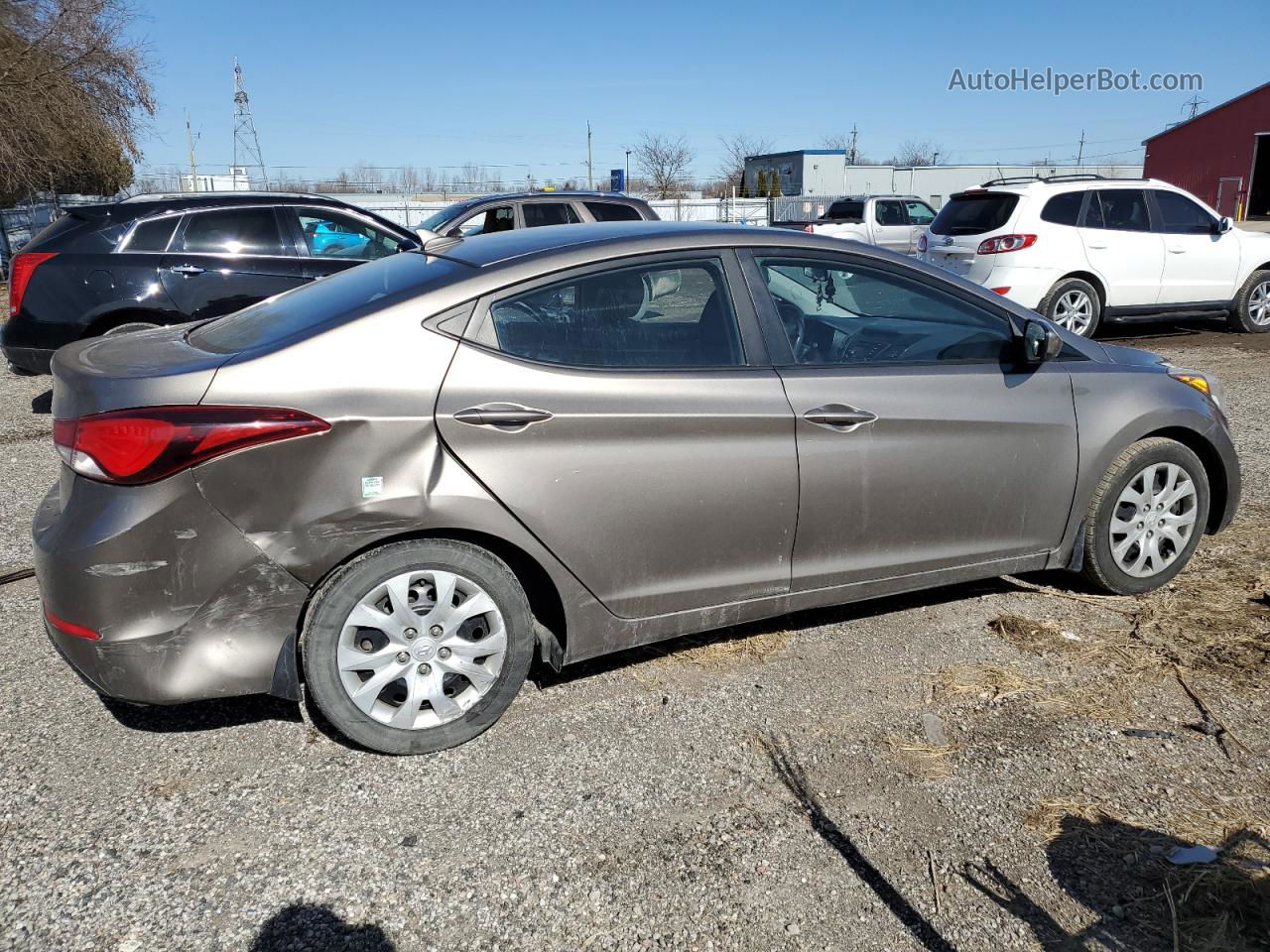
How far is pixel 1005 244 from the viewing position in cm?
1075

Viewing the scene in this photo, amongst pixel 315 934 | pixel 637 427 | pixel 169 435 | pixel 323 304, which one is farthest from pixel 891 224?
pixel 315 934

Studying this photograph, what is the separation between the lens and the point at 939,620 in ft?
14.0

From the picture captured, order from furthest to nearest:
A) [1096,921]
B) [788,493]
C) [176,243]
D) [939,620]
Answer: [176,243], [939,620], [788,493], [1096,921]

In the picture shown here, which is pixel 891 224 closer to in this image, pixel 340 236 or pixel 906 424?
pixel 340 236

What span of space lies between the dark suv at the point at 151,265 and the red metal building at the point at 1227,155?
40899 mm

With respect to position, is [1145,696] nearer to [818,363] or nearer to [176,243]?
[818,363]

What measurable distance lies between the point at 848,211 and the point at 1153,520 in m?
20.5

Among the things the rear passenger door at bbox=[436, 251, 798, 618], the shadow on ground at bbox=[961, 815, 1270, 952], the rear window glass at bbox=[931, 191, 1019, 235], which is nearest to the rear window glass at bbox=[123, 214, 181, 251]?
the rear passenger door at bbox=[436, 251, 798, 618]

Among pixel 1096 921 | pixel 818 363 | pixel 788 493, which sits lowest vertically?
pixel 1096 921

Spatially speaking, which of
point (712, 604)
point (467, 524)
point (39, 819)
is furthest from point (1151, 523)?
point (39, 819)

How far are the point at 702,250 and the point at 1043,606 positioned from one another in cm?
224

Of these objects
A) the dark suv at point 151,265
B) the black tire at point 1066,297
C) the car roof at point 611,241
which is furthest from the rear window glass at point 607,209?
the car roof at point 611,241

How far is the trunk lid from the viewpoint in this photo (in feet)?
9.57

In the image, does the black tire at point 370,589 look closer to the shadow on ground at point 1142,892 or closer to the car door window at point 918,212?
the shadow on ground at point 1142,892
